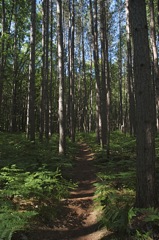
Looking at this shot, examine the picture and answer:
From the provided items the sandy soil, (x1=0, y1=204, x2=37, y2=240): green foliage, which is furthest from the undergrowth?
the sandy soil

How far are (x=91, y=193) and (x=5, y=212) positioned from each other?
3.21 metres

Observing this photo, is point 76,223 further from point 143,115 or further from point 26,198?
point 143,115

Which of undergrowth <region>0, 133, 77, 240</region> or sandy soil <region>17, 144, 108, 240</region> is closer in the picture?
undergrowth <region>0, 133, 77, 240</region>

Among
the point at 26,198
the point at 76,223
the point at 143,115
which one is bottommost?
the point at 76,223

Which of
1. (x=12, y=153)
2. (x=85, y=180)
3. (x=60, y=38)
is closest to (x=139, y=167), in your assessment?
(x=85, y=180)

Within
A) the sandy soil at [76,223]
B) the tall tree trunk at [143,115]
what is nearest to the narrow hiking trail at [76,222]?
the sandy soil at [76,223]

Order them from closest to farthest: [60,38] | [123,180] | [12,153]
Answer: [123,180], [12,153], [60,38]

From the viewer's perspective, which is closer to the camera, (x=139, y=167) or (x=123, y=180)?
(x=139, y=167)

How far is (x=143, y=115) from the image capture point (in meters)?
4.66

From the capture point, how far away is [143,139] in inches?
181

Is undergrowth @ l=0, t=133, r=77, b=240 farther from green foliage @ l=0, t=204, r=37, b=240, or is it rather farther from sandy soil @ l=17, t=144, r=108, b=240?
sandy soil @ l=17, t=144, r=108, b=240

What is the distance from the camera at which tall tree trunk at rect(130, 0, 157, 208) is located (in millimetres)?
4516

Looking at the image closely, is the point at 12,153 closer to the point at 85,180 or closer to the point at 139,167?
the point at 85,180

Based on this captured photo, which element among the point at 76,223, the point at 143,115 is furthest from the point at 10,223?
the point at 143,115
